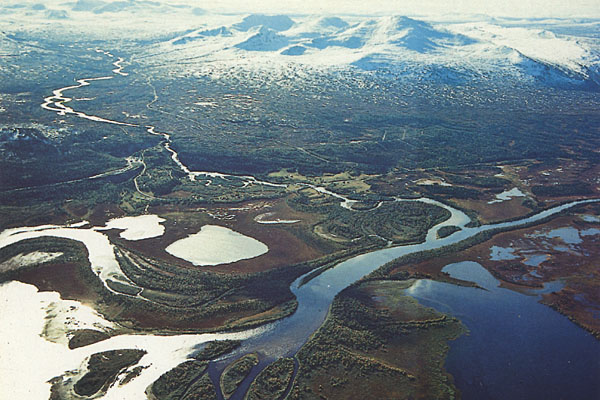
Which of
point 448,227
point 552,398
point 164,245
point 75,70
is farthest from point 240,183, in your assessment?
point 75,70

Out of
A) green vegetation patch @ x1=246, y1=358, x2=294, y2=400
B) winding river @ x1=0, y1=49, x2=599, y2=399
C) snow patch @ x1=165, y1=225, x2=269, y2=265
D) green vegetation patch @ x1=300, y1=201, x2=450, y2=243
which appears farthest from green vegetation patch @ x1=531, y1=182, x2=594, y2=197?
green vegetation patch @ x1=246, y1=358, x2=294, y2=400

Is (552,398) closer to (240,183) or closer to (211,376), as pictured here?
(211,376)

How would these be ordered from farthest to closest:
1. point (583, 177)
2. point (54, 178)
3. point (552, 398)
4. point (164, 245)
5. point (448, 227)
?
1. point (583, 177)
2. point (54, 178)
3. point (448, 227)
4. point (164, 245)
5. point (552, 398)

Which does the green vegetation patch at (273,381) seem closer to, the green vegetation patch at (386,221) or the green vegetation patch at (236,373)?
the green vegetation patch at (236,373)

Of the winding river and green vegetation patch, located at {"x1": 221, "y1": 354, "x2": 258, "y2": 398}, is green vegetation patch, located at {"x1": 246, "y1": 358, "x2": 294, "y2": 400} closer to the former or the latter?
the winding river

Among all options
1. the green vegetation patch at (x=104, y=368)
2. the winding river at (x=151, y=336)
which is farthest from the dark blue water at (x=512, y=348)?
the green vegetation patch at (x=104, y=368)

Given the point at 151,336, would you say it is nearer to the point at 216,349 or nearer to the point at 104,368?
the point at 104,368

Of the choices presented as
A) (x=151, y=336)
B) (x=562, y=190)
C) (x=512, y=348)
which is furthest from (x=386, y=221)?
(x=151, y=336)
